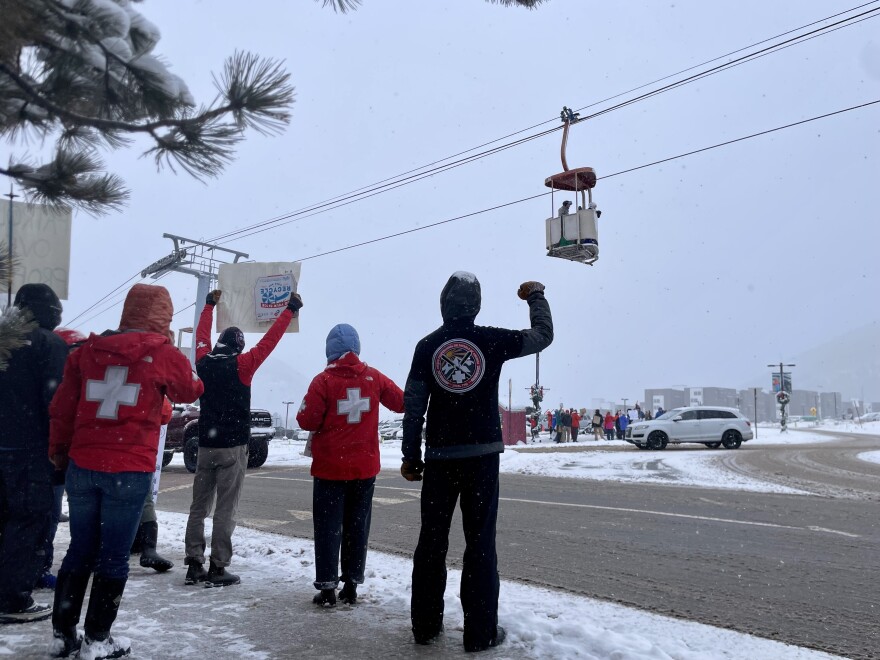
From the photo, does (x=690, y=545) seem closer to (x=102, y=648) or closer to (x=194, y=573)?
(x=194, y=573)

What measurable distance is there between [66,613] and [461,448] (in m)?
2.01

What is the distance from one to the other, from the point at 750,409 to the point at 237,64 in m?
182

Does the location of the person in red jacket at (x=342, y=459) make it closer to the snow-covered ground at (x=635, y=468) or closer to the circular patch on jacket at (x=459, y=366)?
the circular patch on jacket at (x=459, y=366)

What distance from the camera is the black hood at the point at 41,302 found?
3959 millimetres

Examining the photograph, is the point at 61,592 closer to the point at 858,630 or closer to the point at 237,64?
the point at 237,64

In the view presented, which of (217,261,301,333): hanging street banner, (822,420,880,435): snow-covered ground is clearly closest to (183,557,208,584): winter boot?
(217,261,301,333): hanging street banner

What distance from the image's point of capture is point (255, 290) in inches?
1072

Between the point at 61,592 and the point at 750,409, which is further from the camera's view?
→ the point at 750,409

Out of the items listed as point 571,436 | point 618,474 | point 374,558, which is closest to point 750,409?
point 571,436

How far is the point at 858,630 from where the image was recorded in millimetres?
4055

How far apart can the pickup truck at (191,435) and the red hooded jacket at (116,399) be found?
1112 centimetres

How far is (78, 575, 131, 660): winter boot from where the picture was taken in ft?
10.3

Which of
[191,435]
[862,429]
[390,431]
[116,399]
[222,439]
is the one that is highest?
[116,399]

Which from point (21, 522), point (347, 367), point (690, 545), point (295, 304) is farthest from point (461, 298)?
point (690, 545)
